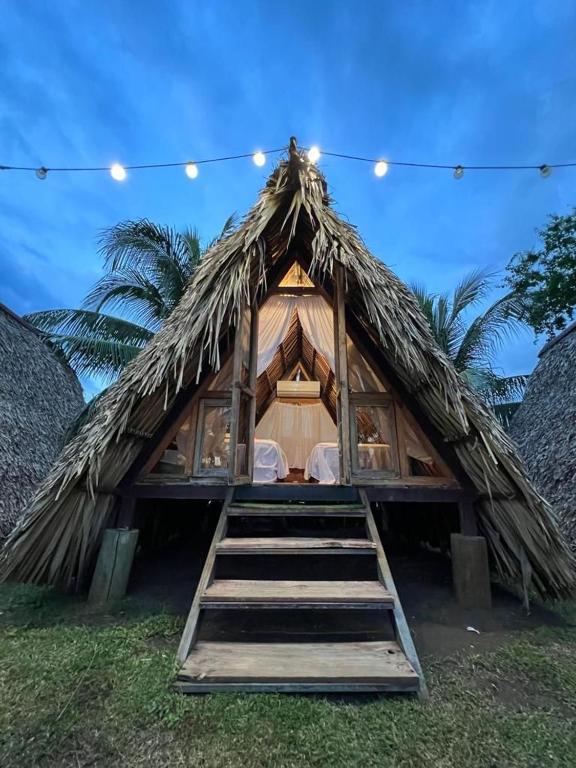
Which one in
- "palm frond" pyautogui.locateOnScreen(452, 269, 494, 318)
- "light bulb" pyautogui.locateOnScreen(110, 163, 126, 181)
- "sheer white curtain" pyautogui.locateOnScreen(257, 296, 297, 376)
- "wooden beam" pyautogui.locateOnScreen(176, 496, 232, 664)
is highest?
"palm frond" pyautogui.locateOnScreen(452, 269, 494, 318)

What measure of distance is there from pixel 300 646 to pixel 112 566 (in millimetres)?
1680

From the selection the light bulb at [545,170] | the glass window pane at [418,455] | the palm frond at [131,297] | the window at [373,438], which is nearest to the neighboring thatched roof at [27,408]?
the palm frond at [131,297]

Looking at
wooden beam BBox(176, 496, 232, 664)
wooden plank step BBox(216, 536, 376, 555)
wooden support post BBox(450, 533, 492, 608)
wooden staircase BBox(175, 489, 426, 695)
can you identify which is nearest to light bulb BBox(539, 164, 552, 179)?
wooden support post BBox(450, 533, 492, 608)

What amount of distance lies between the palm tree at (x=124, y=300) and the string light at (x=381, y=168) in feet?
10.9

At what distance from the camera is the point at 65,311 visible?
694 centimetres

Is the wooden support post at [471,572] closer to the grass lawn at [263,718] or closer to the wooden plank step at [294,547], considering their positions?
the grass lawn at [263,718]

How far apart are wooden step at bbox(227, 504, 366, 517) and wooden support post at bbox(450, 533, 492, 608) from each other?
0.86 meters

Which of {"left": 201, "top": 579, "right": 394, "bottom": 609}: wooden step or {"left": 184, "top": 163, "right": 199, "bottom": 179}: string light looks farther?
{"left": 184, "top": 163, "right": 199, "bottom": 179}: string light

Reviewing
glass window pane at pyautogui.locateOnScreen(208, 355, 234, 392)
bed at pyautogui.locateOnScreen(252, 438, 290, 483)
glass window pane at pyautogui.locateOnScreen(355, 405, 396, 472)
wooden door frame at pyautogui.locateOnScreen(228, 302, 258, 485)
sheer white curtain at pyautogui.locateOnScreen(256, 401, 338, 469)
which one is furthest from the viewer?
sheer white curtain at pyautogui.locateOnScreen(256, 401, 338, 469)

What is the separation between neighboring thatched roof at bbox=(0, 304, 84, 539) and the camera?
4762mm

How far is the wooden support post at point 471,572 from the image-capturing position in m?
2.90

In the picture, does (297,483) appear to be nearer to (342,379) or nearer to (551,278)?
(342,379)

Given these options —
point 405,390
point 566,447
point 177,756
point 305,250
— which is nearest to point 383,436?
point 405,390

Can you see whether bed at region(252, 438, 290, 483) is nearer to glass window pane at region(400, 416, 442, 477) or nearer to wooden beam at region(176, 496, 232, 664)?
glass window pane at region(400, 416, 442, 477)
